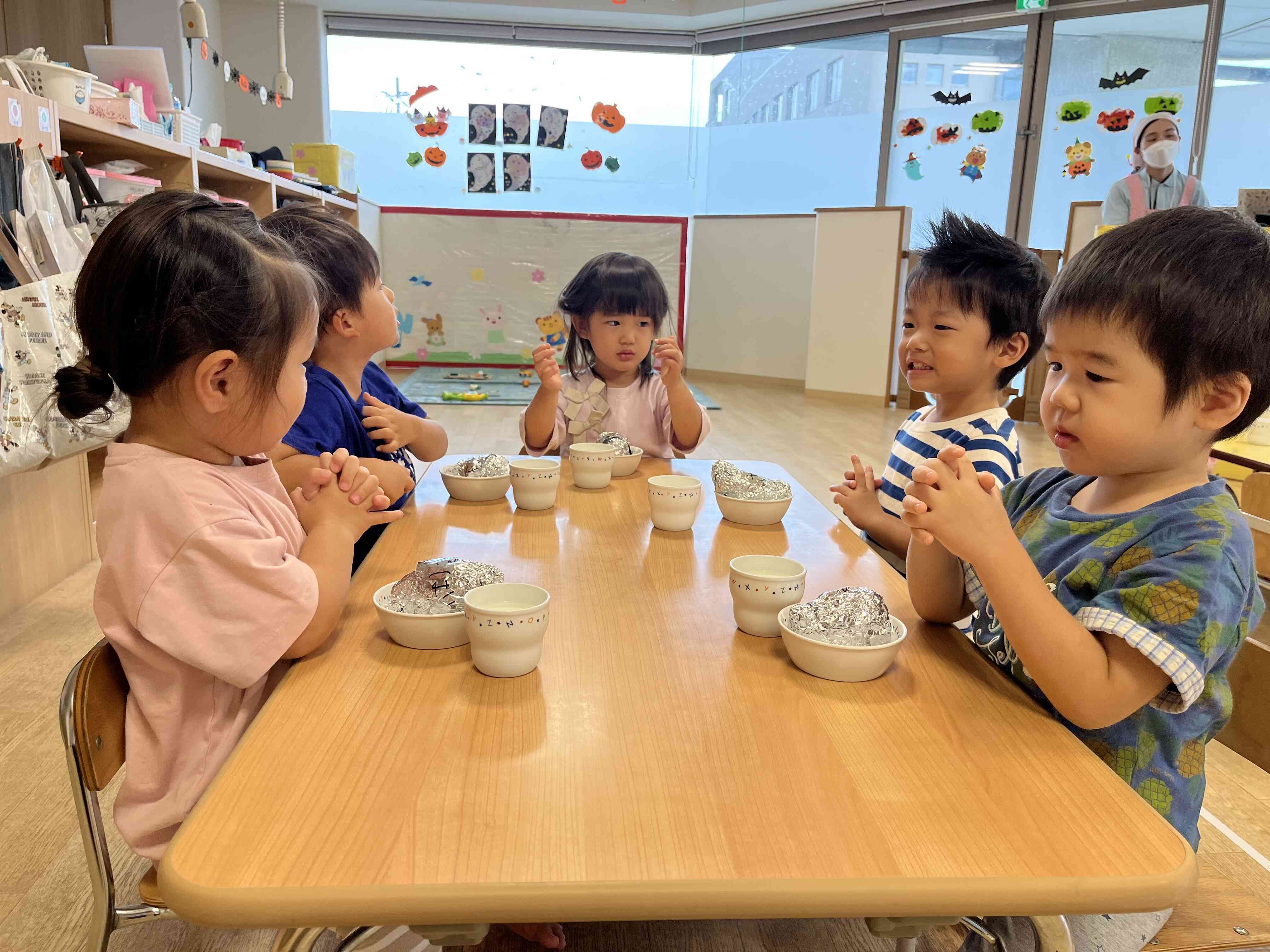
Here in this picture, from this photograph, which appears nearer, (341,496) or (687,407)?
(341,496)

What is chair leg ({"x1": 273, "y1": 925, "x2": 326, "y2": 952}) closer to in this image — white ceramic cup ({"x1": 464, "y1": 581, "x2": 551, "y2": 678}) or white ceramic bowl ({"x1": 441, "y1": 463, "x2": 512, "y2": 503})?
white ceramic cup ({"x1": 464, "y1": 581, "x2": 551, "y2": 678})

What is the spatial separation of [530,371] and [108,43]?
3.42 meters

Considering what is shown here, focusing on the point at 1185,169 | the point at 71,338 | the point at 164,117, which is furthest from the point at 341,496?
the point at 1185,169

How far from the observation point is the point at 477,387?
6.15m

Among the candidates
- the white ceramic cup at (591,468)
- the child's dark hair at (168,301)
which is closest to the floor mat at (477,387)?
the white ceramic cup at (591,468)

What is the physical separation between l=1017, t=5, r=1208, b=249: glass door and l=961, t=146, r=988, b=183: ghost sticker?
32 cm

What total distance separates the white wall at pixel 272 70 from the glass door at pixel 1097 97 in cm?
516

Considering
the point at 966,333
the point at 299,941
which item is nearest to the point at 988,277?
the point at 966,333

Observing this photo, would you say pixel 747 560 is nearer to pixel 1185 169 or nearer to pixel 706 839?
pixel 706 839

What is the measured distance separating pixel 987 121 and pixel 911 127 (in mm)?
524

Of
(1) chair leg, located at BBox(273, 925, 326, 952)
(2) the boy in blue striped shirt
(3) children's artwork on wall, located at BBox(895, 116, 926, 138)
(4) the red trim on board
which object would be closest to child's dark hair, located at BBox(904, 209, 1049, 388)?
(2) the boy in blue striped shirt

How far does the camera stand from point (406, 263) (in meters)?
6.99

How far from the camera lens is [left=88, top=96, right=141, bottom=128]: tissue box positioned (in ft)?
7.99

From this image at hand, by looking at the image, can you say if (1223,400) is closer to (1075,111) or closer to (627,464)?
(627,464)
